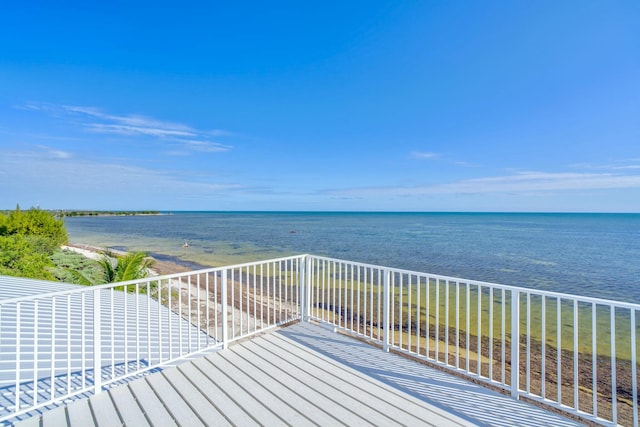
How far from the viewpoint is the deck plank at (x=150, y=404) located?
1925 millimetres

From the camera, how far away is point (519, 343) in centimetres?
493

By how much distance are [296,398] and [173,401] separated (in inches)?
36.8

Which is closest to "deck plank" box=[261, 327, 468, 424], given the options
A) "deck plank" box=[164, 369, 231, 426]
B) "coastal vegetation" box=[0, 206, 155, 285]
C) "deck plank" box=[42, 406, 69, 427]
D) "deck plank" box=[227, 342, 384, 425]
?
"deck plank" box=[227, 342, 384, 425]

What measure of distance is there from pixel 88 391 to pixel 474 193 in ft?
139

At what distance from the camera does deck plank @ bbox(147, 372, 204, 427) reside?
194 cm

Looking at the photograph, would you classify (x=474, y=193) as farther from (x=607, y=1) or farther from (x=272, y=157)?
(x=607, y=1)

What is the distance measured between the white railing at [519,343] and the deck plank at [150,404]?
1509mm

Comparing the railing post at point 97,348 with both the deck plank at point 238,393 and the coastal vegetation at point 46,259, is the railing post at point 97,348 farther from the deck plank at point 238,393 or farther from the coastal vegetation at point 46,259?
the coastal vegetation at point 46,259

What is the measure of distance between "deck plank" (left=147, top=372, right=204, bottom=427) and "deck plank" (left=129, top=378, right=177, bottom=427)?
3cm

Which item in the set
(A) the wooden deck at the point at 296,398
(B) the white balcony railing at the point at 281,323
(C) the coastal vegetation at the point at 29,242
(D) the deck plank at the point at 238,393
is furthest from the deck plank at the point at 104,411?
→ (C) the coastal vegetation at the point at 29,242

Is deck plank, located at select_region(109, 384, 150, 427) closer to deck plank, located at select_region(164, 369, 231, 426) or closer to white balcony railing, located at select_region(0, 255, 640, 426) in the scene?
white balcony railing, located at select_region(0, 255, 640, 426)

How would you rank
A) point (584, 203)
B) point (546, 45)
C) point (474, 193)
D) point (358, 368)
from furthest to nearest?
point (474, 193)
point (584, 203)
point (546, 45)
point (358, 368)

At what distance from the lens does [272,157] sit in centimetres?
2341

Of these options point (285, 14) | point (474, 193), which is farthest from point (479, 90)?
point (474, 193)
